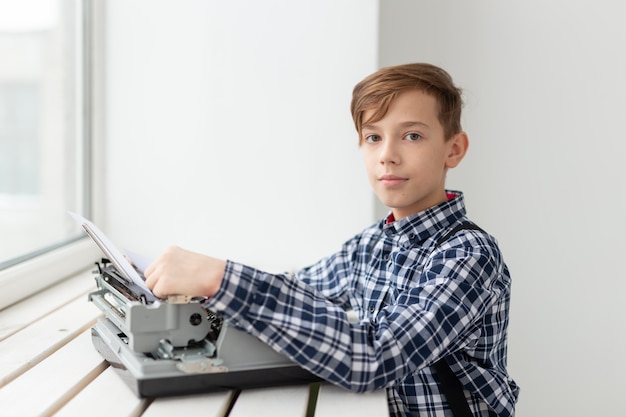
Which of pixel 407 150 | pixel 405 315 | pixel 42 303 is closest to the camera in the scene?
pixel 405 315

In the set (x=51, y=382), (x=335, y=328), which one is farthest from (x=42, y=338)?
(x=335, y=328)

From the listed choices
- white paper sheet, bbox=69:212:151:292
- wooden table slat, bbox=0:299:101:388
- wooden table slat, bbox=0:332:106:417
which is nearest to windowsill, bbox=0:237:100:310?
wooden table slat, bbox=0:299:101:388

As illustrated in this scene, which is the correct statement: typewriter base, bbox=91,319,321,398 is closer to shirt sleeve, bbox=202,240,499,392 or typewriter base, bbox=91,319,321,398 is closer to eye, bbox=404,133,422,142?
shirt sleeve, bbox=202,240,499,392

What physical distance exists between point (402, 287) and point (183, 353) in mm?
464

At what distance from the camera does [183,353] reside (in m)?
1.03

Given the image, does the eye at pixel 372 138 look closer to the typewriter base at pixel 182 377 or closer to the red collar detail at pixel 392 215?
the red collar detail at pixel 392 215

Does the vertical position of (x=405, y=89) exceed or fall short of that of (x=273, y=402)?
it exceeds it

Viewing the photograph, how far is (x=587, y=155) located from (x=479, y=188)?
1.10 feet

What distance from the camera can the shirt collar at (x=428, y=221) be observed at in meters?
1.36

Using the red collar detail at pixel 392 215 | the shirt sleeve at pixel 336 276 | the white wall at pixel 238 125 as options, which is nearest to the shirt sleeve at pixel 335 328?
the red collar detail at pixel 392 215

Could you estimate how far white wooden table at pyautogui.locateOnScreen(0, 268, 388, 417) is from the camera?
97cm

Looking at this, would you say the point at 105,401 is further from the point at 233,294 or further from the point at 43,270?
the point at 43,270

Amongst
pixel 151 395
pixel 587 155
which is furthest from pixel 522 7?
pixel 151 395

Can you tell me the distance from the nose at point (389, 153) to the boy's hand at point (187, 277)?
44 cm
